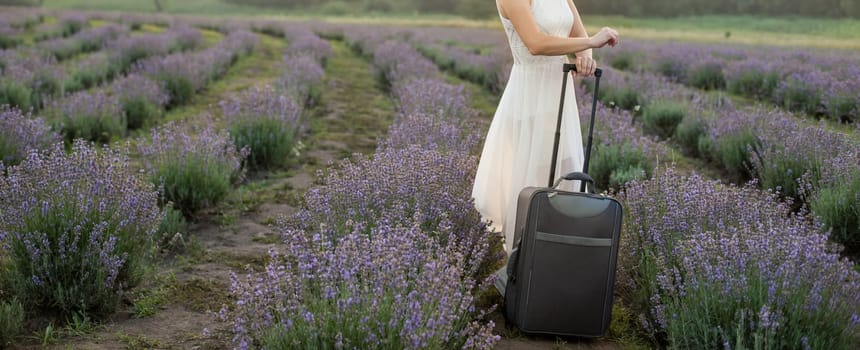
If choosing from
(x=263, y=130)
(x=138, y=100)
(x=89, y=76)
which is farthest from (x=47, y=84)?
(x=263, y=130)

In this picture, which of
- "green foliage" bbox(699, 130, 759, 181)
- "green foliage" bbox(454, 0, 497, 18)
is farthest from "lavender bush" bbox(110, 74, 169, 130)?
"green foliage" bbox(454, 0, 497, 18)

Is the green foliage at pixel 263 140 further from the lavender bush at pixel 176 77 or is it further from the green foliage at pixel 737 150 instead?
the green foliage at pixel 737 150

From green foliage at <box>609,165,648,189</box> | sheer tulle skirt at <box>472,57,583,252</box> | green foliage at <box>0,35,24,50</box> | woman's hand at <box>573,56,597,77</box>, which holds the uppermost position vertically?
woman's hand at <box>573,56,597,77</box>

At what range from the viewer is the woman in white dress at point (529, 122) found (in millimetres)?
3141

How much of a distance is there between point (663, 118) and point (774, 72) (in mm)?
3445

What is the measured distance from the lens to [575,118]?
3389 millimetres

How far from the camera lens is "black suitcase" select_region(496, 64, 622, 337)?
9.04ft

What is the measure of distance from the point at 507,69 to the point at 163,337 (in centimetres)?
788

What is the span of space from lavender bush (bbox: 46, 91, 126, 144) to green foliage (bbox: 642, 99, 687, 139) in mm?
5382

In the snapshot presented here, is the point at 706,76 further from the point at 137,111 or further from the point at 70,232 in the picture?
the point at 70,232

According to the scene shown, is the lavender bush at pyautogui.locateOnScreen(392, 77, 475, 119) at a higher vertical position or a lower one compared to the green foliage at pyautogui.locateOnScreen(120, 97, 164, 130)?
higher

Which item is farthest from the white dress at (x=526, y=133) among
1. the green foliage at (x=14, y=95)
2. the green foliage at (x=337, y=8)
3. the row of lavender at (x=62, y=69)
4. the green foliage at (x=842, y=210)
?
the green foliage at (x=337, y=8)

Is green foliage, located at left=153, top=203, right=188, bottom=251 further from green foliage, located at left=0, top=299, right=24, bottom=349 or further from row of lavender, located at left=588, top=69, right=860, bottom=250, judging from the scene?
row of lavender, located at left=588, top=69, right=860, bottom=250

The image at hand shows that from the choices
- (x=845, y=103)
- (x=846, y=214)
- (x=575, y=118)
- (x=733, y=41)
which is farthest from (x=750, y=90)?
(x=575, y=118)
